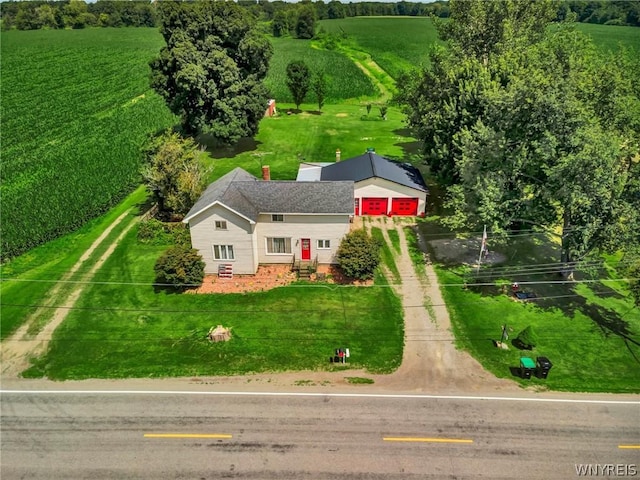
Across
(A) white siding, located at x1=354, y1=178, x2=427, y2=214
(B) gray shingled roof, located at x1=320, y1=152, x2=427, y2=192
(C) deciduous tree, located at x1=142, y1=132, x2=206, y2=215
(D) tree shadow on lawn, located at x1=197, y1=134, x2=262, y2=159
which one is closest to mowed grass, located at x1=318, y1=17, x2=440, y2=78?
(D) tree shadow on lawn, located at x1=197, y1=134, x2=262, y2=159

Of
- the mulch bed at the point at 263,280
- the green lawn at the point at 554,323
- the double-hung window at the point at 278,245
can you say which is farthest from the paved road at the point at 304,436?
the double-hung window at the point at 278,245

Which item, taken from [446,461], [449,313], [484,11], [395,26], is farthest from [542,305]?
[395,26]

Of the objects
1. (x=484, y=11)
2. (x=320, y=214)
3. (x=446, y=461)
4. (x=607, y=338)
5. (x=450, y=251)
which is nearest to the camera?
(x=446, y=461)

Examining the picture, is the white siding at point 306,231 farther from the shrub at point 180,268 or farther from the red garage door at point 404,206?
the red garage door at point 404,206

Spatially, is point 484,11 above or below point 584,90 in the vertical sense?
above

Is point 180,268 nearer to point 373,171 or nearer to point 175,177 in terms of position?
point 175,177

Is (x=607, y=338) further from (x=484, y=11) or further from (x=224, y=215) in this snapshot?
(x=484, y=11)

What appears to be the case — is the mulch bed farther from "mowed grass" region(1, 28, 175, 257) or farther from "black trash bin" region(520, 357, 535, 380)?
"mowed grass" region(1, 28, 175, 257)
